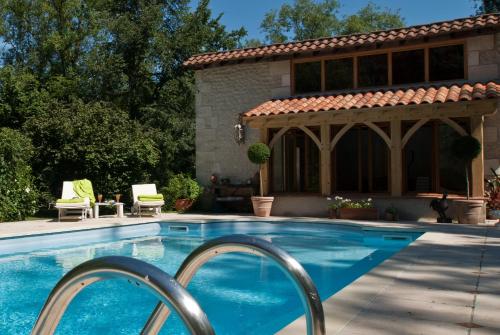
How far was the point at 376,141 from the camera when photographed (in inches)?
656

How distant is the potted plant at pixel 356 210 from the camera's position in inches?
483

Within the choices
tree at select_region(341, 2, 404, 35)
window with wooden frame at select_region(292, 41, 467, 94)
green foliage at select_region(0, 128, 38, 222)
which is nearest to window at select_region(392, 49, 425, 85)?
window with wooden frame at select_region(292, 41, 467, 94)

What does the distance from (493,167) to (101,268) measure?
13.0m

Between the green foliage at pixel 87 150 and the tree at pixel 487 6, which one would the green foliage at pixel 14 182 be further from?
the tree at pixel 487 6

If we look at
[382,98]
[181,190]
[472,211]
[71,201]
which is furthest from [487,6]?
[71,201]

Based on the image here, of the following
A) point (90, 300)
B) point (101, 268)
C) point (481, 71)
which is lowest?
point (90, 300)

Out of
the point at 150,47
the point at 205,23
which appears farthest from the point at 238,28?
the point at 150,47

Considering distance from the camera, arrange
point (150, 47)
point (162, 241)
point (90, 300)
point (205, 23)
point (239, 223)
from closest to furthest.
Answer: point (90, 300), point (162, 241), point (239, 223), point (150, 47), point (205, 23)

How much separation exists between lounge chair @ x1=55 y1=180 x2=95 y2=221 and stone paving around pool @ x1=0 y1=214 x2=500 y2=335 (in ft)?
29.5

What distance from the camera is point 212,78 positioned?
16547mm

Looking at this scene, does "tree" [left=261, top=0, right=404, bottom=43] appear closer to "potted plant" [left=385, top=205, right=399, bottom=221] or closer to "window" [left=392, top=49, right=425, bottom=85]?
"window" [left=392, top=49, right=425, bottom=85]

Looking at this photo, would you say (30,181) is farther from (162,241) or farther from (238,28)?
(238,28)

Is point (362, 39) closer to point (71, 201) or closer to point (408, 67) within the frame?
point (408, 67)

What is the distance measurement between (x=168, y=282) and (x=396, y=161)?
461 inches
